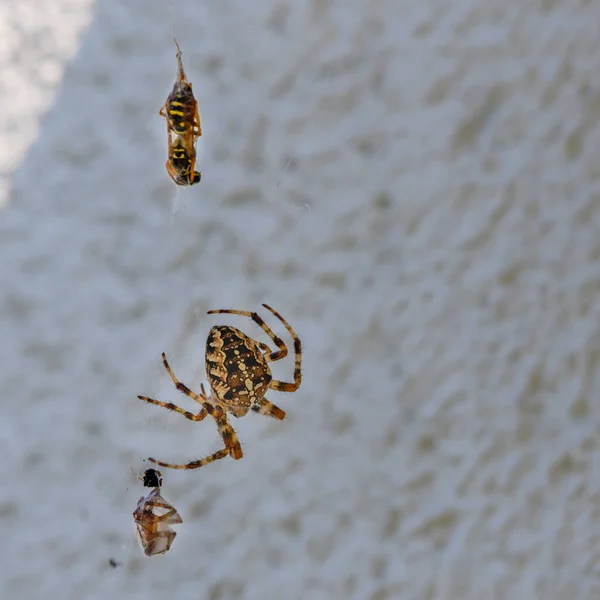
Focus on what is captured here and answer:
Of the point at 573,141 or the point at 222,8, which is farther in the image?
the point at 573,141

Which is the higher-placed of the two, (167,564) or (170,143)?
(170,143)

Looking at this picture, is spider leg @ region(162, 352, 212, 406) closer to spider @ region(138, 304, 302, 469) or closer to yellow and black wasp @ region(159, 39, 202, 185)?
spider @ region(138, 304, 302, 469)

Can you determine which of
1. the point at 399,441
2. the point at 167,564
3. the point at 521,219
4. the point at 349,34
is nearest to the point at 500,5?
the point at 349,34

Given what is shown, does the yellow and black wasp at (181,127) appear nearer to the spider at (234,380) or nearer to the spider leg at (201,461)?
the spider at (234,380)

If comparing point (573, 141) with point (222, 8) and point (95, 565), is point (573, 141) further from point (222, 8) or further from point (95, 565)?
point (95, 565)

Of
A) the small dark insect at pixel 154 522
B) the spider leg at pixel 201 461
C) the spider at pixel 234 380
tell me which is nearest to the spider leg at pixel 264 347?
the spider at pixel 234 380

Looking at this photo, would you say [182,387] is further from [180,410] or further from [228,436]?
[228,436]

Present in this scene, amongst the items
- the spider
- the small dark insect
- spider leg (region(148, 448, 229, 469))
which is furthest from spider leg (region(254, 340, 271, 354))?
the small dark insect
